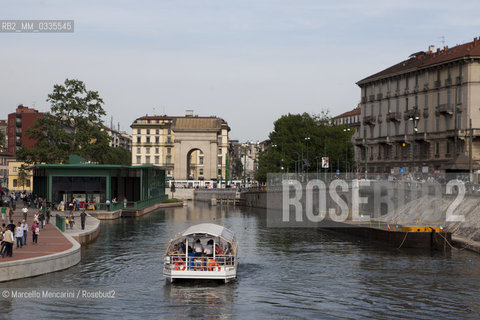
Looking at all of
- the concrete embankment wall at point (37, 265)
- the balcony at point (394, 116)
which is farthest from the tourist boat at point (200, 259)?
the balcony at point (394, 116)

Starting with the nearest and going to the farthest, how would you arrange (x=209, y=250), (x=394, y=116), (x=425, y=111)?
(x=209, y=250), (x=425, y=111), (x=394, y=116)

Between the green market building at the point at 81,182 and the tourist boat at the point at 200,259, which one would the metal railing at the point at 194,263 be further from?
the green market building at the point at 81,182

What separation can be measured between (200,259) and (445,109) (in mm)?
69587

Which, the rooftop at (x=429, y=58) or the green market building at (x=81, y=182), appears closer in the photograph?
the green market building at (x=81, y=182)

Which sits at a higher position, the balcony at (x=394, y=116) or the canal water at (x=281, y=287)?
the balcony at (x=394, y=116)

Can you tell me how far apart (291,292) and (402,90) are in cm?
7941

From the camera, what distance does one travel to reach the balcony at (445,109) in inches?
3753

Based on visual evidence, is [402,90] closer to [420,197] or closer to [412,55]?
[412,55]

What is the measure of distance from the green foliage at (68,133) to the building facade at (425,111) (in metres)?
44.7

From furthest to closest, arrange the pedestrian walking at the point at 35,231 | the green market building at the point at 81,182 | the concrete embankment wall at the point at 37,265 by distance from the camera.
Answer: the green market building at the point at 81,182
the pedestrian walking at the point at 35,231
the concrete embankment wall at the point at 37,265

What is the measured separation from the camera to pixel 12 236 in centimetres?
3831

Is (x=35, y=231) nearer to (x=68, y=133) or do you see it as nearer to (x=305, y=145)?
(x=68, y=133)

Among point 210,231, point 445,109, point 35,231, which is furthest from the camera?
point 445,109

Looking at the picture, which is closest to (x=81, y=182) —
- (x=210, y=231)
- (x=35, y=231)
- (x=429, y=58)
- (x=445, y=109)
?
(x=35, y=231)
